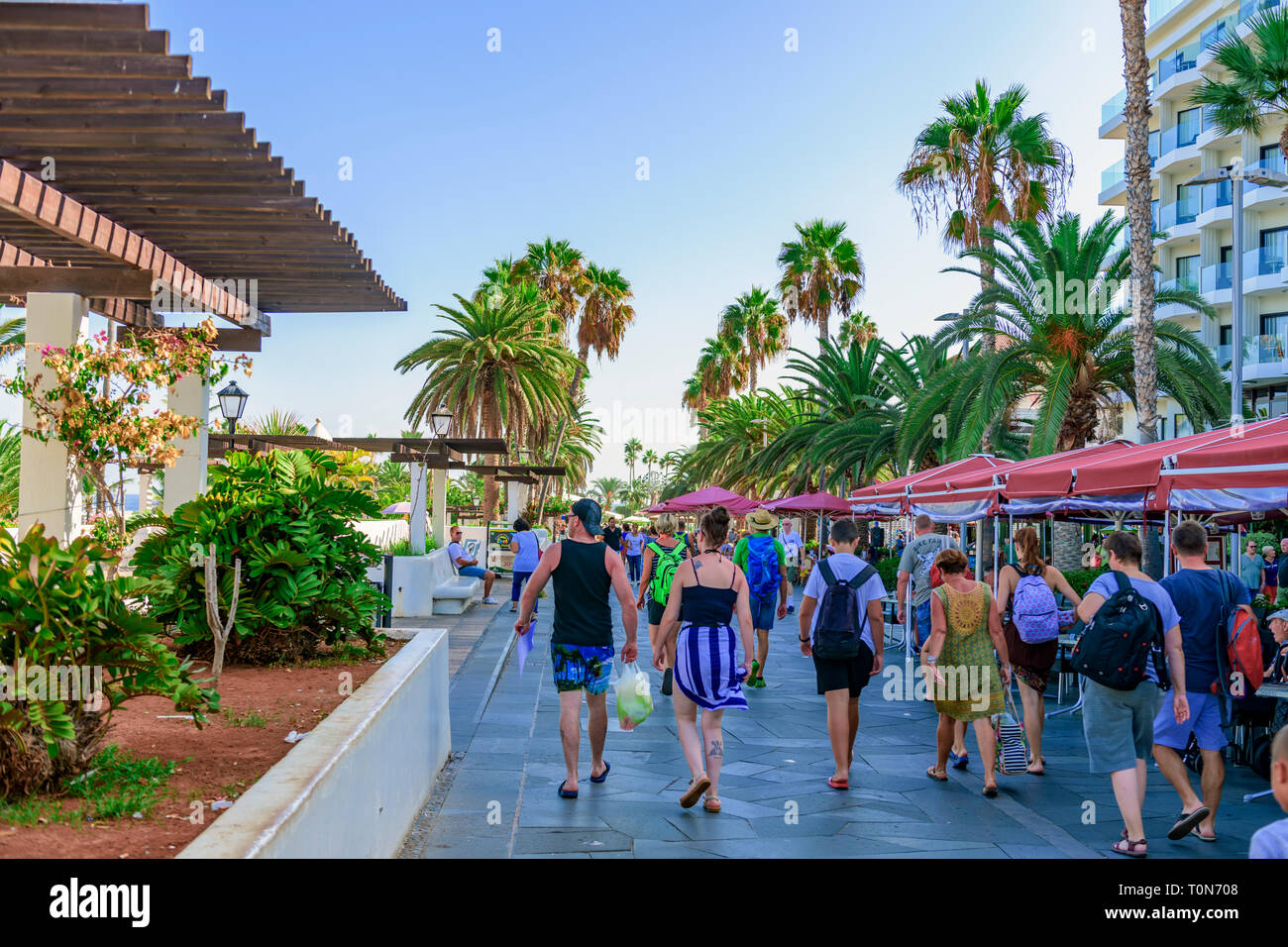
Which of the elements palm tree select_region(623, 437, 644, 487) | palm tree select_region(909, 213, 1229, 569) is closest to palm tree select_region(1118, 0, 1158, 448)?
palm tree select_region(909, 213, 1229, 569)

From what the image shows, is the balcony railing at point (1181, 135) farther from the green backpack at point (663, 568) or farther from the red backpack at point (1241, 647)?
the red backpack at point (1241, 647)

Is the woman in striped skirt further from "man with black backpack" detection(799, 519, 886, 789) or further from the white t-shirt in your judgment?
the white t-shirt

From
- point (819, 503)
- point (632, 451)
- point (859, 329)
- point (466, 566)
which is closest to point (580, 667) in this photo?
point (466, 566)

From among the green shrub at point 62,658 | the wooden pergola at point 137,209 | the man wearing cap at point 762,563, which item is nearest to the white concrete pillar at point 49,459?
the wooden pergola at point 137,209

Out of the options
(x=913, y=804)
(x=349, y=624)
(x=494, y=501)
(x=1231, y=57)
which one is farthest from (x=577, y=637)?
(x=494, y=501)

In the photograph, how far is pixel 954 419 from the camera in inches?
Result: 833

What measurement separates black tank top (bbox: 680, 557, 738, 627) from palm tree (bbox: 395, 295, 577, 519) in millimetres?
26786

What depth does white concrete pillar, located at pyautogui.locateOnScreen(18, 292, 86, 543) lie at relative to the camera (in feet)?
29.8

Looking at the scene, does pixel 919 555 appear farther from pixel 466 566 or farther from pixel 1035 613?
pixel 466 566

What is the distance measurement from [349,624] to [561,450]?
5166 centimetres

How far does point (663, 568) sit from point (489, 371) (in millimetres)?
24264

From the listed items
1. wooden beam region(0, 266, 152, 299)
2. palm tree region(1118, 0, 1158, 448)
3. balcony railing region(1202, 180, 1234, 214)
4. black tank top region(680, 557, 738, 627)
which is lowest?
black tank top region(680, 557, 738, 627)

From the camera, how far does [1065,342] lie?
757 inches
